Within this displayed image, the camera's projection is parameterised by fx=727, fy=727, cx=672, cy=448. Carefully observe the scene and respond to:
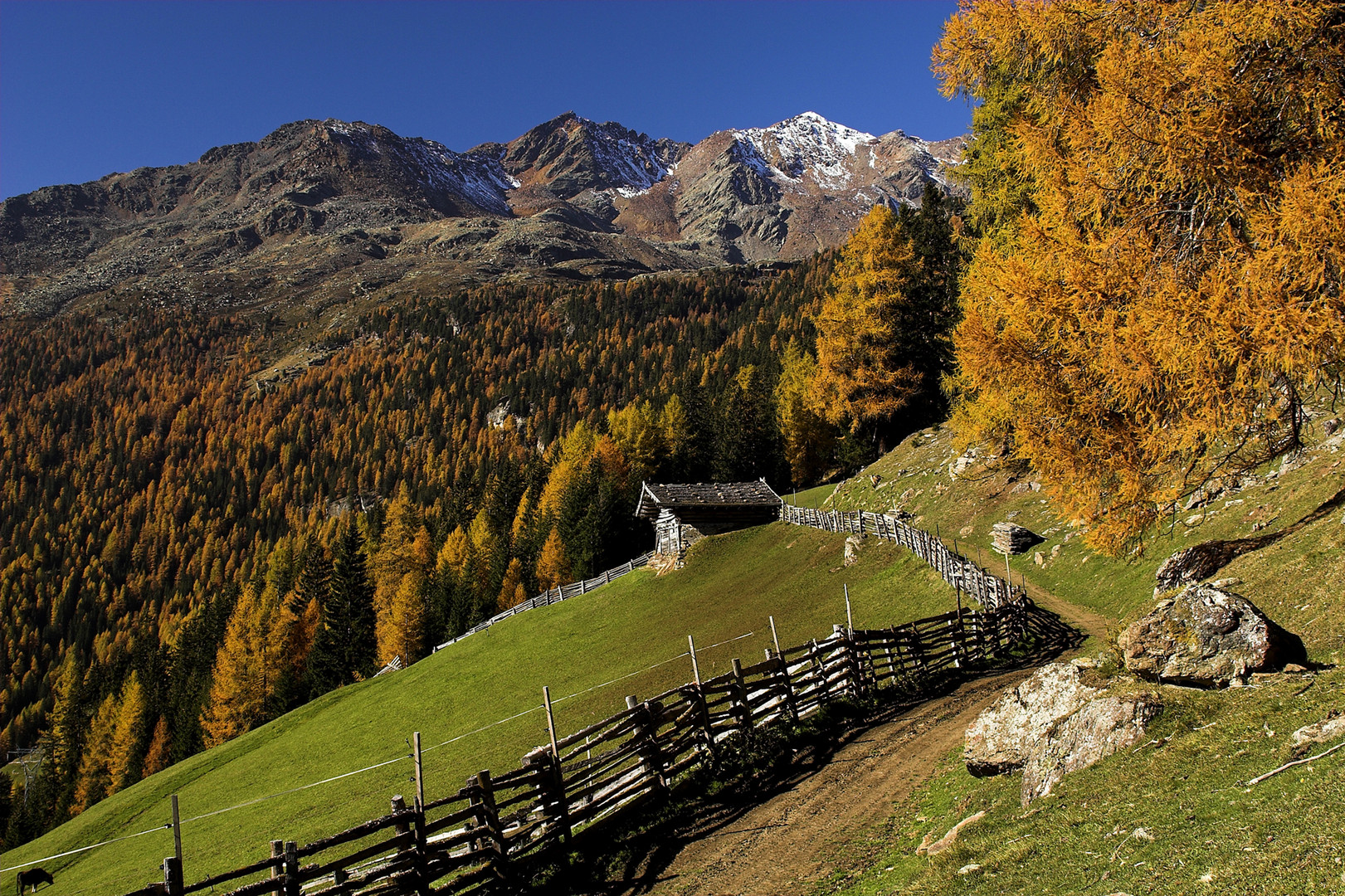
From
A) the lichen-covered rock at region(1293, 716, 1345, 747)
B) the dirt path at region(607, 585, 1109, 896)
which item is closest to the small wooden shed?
the dirt path at region(607, 585, 1109, 896)

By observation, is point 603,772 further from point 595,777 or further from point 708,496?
point 708,496

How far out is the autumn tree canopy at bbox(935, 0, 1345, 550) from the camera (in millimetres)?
10820

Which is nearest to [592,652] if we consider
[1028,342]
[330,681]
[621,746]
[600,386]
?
[621,746]

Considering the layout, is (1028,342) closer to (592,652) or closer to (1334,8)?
(1334,8)

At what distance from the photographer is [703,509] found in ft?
142

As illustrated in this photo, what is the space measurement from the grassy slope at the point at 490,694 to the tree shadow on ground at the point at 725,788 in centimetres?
555

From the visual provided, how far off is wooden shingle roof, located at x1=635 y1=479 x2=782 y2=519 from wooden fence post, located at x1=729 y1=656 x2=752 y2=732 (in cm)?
2753

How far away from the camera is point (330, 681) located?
6181 centimetres

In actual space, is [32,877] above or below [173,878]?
below

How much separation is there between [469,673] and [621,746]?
24279 millimetres

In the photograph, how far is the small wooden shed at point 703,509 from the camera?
4281cm

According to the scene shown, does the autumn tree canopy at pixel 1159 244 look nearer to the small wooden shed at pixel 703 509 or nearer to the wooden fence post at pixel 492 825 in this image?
the wooden fence post at pixel 492 825

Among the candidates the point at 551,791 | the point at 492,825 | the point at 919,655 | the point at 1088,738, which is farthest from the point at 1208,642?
the point at 492,825

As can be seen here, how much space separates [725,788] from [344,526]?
442 feet
